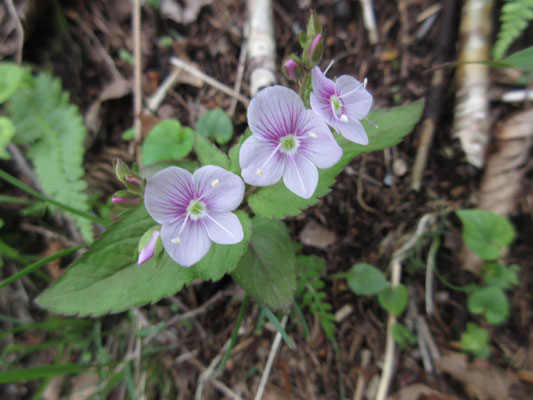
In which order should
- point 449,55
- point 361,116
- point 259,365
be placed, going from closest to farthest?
point 361,116
point 259,365
point 449,55

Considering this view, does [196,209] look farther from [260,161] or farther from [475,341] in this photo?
[475,341]

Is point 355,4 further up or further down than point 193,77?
further up

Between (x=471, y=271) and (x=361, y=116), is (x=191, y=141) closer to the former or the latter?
(x=361, y=116)

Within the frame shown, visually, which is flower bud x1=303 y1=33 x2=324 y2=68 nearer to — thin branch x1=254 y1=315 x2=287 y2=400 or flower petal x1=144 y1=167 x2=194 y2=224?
flower petal x1=144 y1=167 x2=194 y2=224

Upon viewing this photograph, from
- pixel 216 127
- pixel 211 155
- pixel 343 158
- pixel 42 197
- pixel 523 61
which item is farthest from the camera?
pixel 216 127

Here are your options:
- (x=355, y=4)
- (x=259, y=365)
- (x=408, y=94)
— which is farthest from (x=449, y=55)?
(x=259, y=365)

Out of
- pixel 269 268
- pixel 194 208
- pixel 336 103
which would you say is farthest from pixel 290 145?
pixel 269 268

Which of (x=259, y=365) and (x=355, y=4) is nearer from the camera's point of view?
(x=259, y=365)
